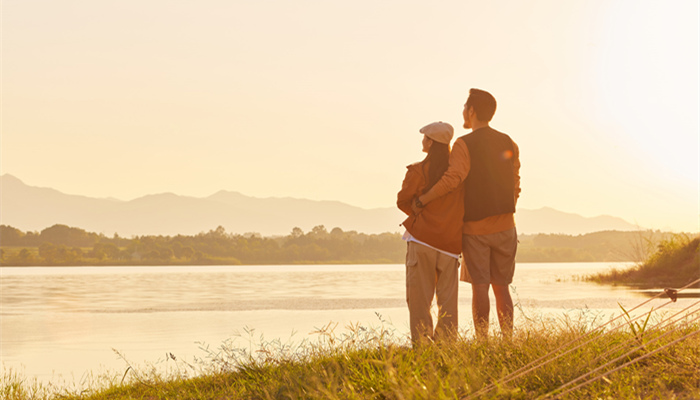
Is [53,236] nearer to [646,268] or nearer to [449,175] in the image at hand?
[646,268]

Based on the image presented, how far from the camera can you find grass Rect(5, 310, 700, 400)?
3689mm

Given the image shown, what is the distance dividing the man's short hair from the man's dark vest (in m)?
0.14

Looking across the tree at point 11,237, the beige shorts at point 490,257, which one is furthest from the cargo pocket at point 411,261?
the tree at point 11,237

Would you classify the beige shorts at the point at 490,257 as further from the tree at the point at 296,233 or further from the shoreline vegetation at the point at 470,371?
the tree at the point at 296,233

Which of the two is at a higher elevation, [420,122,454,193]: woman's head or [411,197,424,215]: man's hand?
[420,122,454,193]: woman's head

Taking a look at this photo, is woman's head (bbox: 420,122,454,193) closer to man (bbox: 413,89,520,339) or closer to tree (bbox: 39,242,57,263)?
man (bbox: 413,89,520,339)

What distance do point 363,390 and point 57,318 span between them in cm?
1274

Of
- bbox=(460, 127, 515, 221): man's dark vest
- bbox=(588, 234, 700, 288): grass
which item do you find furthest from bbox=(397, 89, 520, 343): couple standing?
bbox=(588, 234, 700, 288): grass

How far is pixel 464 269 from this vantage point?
5570 mm

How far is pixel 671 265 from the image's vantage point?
19469 millimetres

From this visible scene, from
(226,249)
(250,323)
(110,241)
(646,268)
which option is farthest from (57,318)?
→ (110,241)

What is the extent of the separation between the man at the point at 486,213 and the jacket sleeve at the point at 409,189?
79 mm

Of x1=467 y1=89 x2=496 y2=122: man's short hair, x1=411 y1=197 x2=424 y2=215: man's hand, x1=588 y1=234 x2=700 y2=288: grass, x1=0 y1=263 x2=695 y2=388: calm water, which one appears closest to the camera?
x1=411 y1=197 x2=424 y2=215: man's hand

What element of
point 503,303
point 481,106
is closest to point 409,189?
point 481,106
